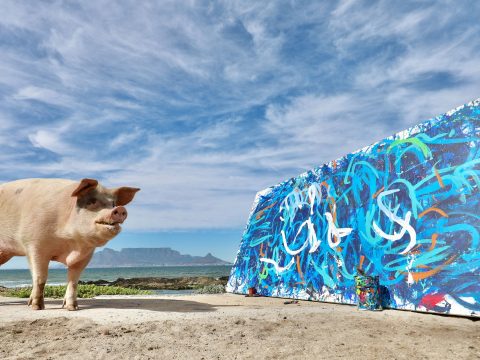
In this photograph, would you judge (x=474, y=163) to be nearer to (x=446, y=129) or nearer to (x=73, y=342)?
(x=446, y=129)

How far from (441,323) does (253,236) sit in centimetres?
801

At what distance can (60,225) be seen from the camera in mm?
7840

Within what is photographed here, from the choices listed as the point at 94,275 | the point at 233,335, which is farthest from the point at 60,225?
the point at 94,275

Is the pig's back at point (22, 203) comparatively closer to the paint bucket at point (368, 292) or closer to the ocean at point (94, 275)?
the paint bucket at point (368, 292)

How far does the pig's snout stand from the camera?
6.88 metres

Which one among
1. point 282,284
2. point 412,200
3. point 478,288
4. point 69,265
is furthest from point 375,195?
point 69,265

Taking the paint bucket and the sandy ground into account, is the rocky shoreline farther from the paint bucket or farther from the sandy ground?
the sandy ground

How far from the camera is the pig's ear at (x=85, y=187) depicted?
754 centimetres

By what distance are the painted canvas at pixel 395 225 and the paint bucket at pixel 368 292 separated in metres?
0.21

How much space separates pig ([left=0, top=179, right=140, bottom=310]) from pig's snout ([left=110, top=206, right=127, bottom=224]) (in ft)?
0.46

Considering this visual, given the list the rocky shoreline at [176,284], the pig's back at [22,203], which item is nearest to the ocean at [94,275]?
the rocky shoreline at [176,284]

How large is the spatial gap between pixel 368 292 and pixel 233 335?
352 centimetres

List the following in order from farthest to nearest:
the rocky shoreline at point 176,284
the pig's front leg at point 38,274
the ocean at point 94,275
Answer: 1. the ocean at point 94,275
2. the rocky shoreline at point 176,284
3. the pig's front leg at point 38,274

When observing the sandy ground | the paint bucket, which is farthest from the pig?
the paint bucket
